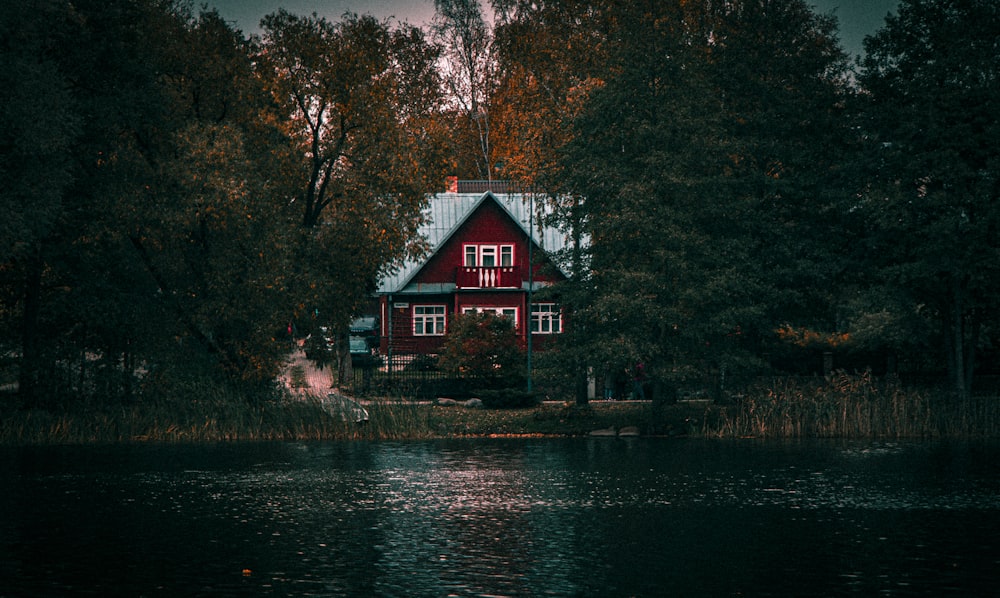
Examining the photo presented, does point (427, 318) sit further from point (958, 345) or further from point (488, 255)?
point (958, 345)

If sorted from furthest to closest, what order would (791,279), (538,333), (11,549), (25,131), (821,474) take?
1. (538,333)
2. (791,279)
3. (25,131)
4. (821,474)
5. (11,549)

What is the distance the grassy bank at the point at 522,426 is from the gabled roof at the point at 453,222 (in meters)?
29.6

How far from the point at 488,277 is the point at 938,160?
112 feet

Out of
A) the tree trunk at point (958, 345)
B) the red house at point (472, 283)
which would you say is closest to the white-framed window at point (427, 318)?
the red house at point (472, 283)

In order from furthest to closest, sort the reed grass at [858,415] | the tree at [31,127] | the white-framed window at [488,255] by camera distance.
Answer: the white-framed window at [488,255], the reed grass at [858,415], the tree at [31,127]

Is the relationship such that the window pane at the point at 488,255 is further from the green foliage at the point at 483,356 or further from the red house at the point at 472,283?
the green foliage at the point at 483,356

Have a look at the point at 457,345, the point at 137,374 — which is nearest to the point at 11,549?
the point at 137,374

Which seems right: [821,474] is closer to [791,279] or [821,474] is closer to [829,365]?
[791,279]

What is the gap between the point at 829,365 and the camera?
48.7 metres

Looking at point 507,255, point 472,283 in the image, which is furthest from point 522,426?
point 507,255

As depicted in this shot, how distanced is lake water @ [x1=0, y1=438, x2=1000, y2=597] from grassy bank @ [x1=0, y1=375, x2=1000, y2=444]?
3.11 m

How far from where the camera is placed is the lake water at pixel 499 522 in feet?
46.4

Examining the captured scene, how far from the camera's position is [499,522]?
18859 millimetres

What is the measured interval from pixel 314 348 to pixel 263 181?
768 cm
